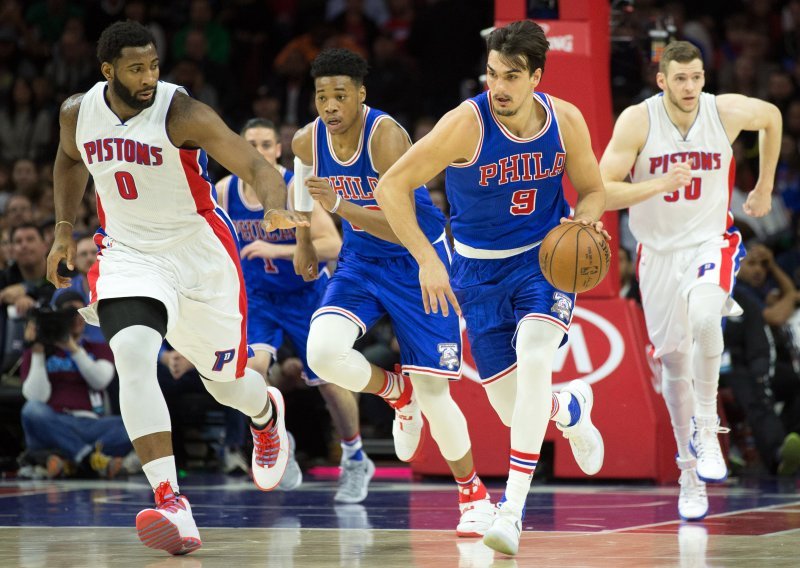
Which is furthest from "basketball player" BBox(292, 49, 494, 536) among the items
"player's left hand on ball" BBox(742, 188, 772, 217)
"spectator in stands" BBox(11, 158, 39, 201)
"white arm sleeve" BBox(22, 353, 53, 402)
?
"spectator in stands" BBox(11, 158, 39, 201)

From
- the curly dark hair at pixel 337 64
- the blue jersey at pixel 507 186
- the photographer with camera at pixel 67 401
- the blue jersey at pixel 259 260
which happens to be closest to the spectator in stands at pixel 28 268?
the photographer with camera at pixel 67 401

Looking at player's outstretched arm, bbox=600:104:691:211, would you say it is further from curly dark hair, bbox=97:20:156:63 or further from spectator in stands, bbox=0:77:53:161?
spectator in stands, bbox=0:77:53:161

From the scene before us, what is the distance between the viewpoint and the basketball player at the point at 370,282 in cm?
684

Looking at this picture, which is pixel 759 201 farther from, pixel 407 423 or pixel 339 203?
pixel 339 203

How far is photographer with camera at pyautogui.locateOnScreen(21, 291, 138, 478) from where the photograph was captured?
33.9ft

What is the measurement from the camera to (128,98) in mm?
6148

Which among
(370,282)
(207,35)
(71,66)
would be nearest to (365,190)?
(370,282)

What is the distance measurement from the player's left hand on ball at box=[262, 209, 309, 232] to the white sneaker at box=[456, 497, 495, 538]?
173cm

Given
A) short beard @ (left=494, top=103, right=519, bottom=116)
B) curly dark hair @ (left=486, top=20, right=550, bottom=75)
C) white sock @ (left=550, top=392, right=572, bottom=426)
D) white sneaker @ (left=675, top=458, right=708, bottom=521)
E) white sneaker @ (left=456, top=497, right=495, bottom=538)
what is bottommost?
white sneaker @ (left=675, top=458, right=708, bottom=521)

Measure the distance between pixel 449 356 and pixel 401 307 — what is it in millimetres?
391

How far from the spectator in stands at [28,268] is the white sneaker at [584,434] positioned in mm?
5505

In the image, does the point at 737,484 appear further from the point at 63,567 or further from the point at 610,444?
the point at 63,567

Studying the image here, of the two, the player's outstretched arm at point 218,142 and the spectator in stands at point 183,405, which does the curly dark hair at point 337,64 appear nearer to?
the player's outstretched arm at point 218,142

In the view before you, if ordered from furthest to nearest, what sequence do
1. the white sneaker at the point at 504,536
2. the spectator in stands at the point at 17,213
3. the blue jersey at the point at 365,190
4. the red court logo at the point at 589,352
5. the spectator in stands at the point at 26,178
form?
1. the spectator in stands at the point at 26,178
2. the spectator in stands at the point at 17,213
3. the red court logo at the point at 589,352
4. the blue jersey at the point at 365,190
5. the white sneaker at the point at 504,536
